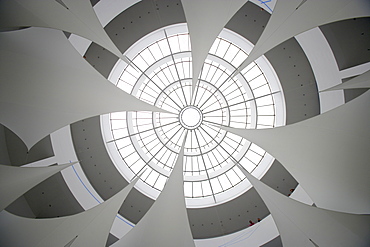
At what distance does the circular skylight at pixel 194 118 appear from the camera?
13062 mm

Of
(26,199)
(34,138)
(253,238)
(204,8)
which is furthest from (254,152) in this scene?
(26,199)

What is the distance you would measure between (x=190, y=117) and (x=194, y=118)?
10.8 inches

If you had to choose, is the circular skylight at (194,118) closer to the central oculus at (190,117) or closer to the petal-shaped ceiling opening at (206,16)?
the central oculus at (190,117)

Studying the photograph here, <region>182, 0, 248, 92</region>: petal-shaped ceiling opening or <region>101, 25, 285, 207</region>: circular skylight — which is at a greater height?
<region>182, 0, 248, 92</region>: petal-shaped ceiling opening

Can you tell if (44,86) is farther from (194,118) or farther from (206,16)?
(194,118)

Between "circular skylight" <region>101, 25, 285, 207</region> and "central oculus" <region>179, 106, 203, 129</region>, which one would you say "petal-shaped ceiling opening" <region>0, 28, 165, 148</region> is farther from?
"central oculus" <region>179, 106, 203, 129</region>

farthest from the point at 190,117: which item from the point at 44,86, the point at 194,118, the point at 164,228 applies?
the point at 44,86

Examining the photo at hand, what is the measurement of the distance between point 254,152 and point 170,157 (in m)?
5.41

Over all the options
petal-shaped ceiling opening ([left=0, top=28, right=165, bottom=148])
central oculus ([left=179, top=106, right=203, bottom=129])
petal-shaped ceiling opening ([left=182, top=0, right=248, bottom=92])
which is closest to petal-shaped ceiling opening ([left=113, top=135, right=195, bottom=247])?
petal-shaped ceiling opening ([left=0, top=28, right=165, bottom=148])

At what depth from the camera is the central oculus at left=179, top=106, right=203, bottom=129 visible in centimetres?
1455

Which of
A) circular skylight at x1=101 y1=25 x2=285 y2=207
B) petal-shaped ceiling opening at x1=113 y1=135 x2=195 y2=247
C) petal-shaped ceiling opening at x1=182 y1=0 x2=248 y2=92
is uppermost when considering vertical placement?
petal-shaped ceiling opening at x1=182 y1=0 x2=248 y2=92

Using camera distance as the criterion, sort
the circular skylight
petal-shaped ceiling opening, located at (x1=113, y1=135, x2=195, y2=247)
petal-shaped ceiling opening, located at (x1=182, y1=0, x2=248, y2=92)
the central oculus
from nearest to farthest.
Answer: petal-shaped ceiling opening, located at (x1=182, y1=0, x2=248, y2=92)
petal-shaped ceiling opening, located at (x1=113, y1=135, x2=195, y2=247)
the circular skylight
the central oculus

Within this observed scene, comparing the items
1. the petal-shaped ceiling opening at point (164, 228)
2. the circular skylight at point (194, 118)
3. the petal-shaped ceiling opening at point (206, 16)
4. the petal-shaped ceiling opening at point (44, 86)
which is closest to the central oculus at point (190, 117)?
the circular skylight at point (194, 118)

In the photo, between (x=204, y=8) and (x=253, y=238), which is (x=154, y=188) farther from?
(x=204, y=8)
